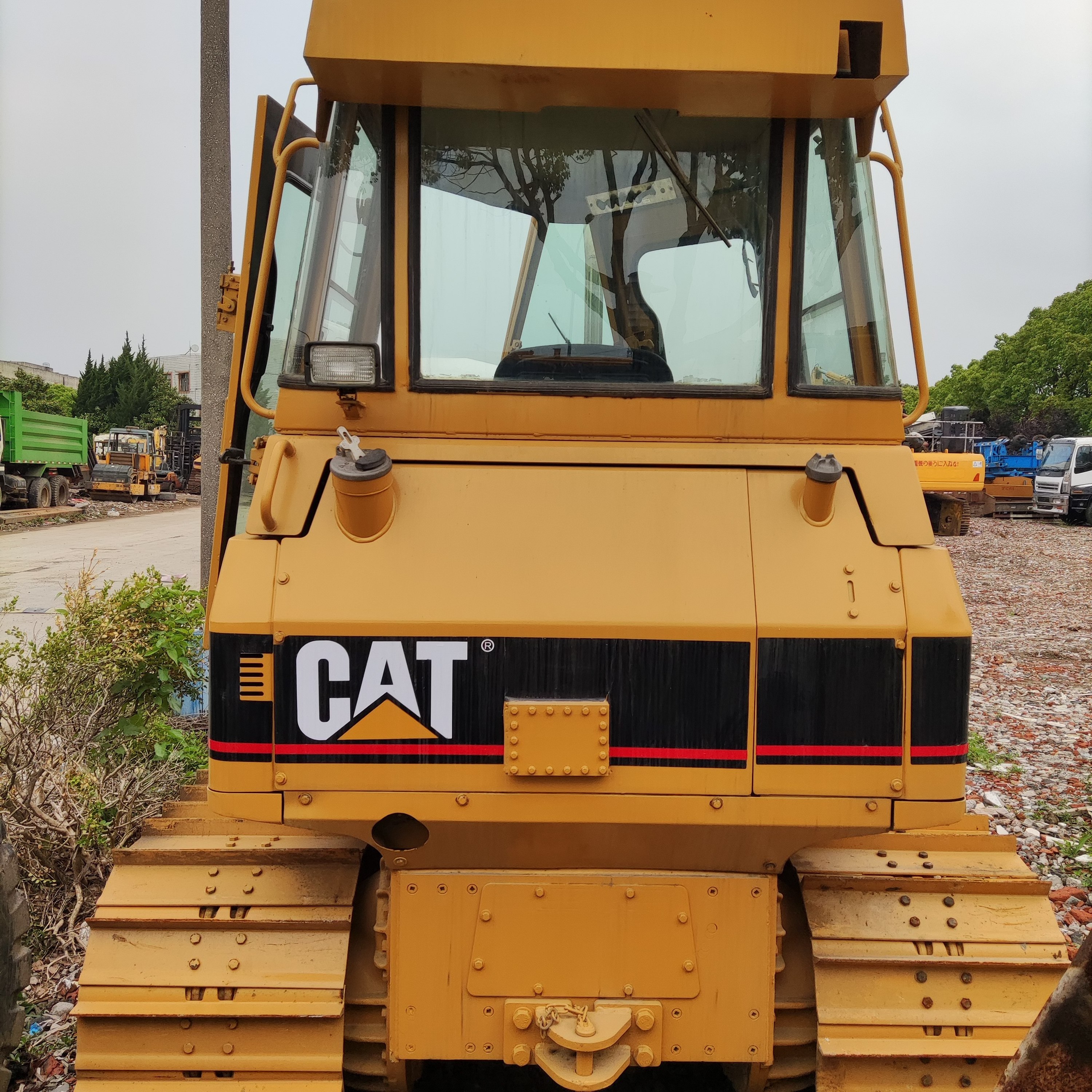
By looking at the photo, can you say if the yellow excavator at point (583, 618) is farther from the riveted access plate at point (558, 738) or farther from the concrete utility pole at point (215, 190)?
the concrete utility pole at point (215, 190)

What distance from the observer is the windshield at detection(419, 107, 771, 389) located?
2600 millimetres

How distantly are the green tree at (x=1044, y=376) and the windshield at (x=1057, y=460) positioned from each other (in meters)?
15.5

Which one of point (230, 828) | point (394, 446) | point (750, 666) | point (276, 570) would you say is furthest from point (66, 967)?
point (750, 666)

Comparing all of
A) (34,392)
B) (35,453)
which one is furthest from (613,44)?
(34,392)

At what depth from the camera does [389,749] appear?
2318mm

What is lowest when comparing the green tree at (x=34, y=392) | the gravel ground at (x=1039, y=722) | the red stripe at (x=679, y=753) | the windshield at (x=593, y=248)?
the gravel ground at (x=1039, y=722)

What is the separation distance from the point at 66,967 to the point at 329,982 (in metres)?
1.81

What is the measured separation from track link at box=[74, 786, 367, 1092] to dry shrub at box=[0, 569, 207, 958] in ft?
2.75

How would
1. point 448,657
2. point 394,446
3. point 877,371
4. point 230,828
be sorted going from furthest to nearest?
point 230,828
point 877,371
point 394,446
point 448,657

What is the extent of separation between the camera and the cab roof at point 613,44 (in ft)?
7.68

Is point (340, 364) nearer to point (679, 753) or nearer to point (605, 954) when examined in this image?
point (679, 753)

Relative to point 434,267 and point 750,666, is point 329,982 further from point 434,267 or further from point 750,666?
point 434,267

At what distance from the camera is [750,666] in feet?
7.57

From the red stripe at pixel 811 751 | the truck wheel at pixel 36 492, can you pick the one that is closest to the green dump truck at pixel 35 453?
the truck wheel at pixel 36 492
